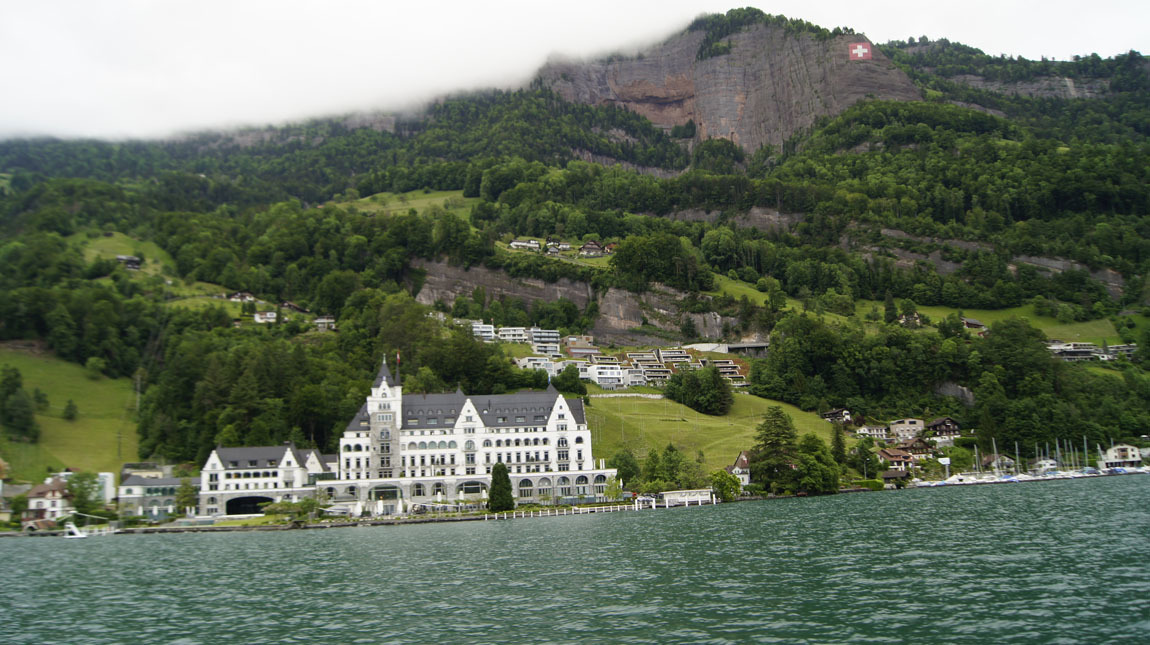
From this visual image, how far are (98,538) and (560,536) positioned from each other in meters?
45.3

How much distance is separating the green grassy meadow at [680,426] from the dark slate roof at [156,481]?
45.8 m

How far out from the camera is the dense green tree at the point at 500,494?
94625 millimetres

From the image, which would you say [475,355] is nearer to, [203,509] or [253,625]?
[203,509]

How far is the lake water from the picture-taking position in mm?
29562

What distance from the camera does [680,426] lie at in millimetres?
120375

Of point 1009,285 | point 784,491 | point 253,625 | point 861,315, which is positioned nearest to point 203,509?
point 784,491

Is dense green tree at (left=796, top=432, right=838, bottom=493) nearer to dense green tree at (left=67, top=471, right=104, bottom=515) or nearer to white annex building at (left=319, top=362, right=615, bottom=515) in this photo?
white annex building at (left=319, top=362, right=615, bottom=515)

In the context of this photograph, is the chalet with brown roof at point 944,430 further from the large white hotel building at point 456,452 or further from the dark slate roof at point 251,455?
the dark slate roof at point 251,455

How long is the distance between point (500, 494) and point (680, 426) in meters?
33.1

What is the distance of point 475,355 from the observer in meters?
133

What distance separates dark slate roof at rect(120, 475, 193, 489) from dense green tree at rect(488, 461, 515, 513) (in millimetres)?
34245

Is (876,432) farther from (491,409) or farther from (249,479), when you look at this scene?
(249,479)

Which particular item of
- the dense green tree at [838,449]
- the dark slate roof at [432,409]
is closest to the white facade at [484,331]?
the dark slate roof at [432,409]

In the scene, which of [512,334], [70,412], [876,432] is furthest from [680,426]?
[70,412]
